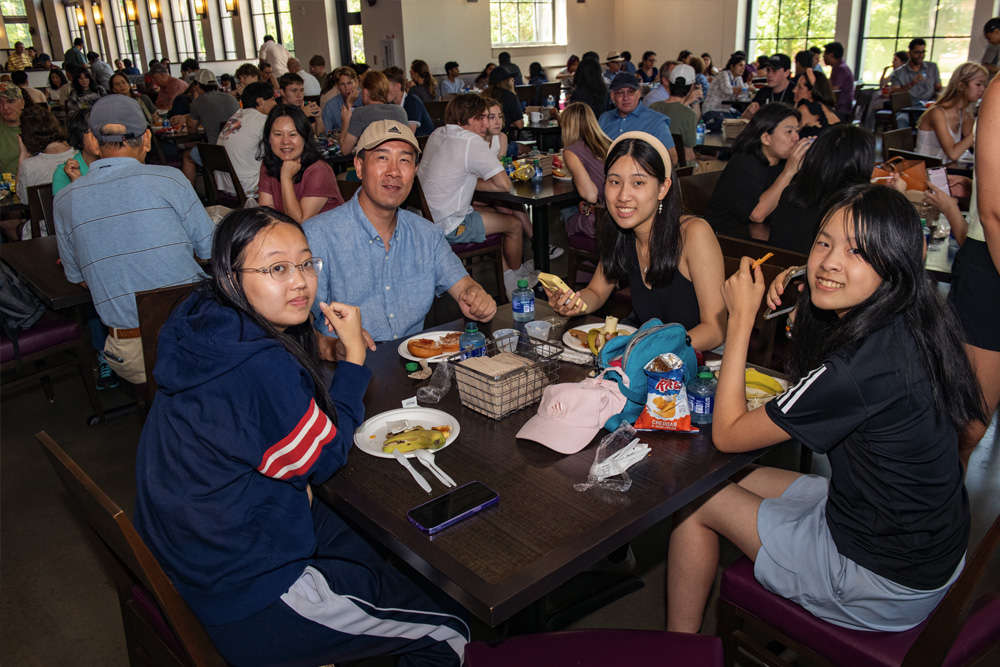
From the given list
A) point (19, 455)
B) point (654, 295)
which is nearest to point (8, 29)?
point (19, 455)

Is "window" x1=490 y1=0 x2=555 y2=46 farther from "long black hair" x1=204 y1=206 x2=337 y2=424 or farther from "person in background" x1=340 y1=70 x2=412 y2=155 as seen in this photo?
"long black hair" x1=204 y1=206 x2=337 y2=424

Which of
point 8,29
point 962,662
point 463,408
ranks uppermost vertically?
point 8,29

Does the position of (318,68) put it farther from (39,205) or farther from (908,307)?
(908,307)

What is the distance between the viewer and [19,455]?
307 cm

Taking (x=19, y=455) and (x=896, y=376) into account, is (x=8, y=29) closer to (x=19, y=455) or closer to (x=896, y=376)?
(x=19, y=455)

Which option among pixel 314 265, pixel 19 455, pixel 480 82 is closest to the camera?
Answer: pixel 314 265

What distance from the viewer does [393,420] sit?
166 cm

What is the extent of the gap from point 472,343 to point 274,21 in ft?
Result: 57.0

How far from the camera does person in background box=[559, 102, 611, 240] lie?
13.9ft

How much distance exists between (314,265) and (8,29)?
24708 millimetres

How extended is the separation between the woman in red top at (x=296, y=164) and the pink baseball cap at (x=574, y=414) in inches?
96.0

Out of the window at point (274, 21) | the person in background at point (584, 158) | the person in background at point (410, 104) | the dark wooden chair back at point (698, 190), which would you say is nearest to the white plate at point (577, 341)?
the dark wooden chair back at point (698, 190)

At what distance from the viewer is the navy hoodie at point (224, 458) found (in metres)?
1.28

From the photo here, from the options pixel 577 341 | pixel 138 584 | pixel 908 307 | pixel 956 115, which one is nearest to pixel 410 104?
pixel 956 115
